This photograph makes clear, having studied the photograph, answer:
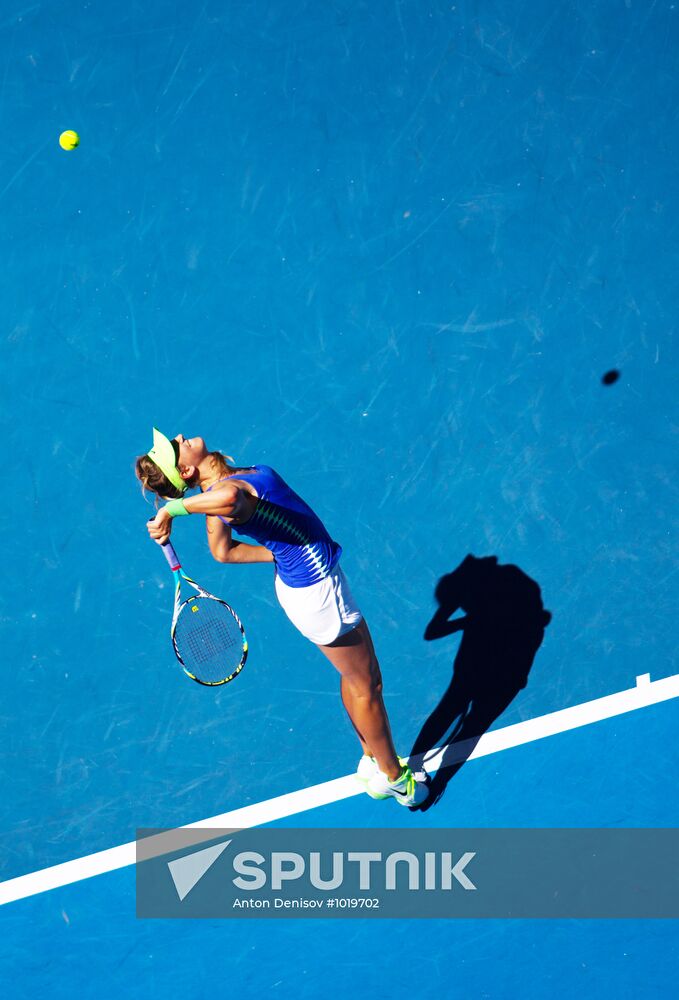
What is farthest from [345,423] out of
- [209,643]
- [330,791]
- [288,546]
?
[330,791]

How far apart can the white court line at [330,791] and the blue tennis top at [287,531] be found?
4.97ft

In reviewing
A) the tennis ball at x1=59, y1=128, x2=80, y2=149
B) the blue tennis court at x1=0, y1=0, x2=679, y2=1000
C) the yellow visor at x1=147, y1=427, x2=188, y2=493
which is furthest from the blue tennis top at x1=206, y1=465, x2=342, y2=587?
the tennis ball at x1=59, y1=128, x2=80, y2=149

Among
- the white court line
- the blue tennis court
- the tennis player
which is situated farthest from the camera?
the white court line

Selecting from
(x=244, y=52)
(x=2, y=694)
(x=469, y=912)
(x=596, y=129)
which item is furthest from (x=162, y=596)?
(x=596, y=129)

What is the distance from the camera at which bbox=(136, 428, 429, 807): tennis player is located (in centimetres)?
471

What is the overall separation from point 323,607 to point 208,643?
66cm

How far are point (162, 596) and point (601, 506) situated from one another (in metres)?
2.47

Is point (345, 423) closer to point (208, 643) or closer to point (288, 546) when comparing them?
point (288, 546)

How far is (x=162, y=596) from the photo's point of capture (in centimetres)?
581

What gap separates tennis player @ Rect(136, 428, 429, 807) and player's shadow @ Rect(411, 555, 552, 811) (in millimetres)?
442

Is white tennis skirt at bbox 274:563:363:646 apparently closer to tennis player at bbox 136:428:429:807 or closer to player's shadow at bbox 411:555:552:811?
tennis player at bbox 136:428:429:807

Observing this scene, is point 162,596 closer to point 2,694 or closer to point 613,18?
point 2,694

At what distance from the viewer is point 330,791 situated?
6.02 m

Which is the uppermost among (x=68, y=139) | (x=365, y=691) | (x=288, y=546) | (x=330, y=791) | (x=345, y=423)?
(x=68, y=139)
